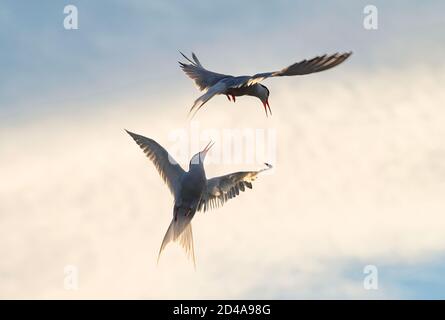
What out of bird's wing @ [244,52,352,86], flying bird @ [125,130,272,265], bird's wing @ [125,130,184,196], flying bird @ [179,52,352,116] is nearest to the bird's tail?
flying bird @ [125,130,272,265]

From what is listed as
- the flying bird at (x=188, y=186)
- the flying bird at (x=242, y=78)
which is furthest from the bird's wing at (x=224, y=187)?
the flying bird at (x=242, y=78)

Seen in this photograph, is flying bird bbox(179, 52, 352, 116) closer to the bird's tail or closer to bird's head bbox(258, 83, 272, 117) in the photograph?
bird's head bbox(258, 83, 272, 117)

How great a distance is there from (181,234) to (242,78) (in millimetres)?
2295

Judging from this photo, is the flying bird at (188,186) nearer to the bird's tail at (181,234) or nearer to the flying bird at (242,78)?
the bird's tail at (181,234)

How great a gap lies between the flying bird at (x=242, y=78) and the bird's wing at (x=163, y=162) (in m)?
0.96

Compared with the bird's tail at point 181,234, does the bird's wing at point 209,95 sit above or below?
above

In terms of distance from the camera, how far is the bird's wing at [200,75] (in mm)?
11055

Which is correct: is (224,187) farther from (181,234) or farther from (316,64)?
(316,64)

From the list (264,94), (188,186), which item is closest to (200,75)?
(264,94)

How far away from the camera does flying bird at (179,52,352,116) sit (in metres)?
7.94

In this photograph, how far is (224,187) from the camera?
381 inches

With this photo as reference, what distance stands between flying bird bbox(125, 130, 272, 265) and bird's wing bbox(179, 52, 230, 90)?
173 cm
